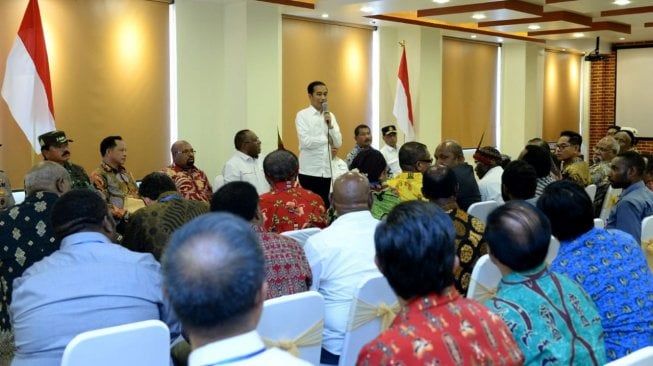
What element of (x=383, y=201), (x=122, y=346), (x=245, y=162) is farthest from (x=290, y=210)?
(x=245, y=162)

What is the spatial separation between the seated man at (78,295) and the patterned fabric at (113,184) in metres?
2.80

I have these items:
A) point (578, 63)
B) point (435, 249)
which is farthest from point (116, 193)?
point (578, 63)

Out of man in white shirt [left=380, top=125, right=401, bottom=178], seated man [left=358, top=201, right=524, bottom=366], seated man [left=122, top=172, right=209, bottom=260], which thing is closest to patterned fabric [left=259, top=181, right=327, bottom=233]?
seated man [left=122, top=172, right=209, bottom=260]

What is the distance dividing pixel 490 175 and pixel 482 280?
3.07 metres

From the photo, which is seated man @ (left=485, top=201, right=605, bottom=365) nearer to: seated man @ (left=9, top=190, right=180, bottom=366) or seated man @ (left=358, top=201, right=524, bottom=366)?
seated man @ (left=358, top=201, right=524, bottom=366)

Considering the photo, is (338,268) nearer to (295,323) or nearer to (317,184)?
(295,323)

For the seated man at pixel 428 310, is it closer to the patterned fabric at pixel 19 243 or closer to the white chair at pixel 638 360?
the white chair at pixel 638 360

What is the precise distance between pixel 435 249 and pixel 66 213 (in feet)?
4.77

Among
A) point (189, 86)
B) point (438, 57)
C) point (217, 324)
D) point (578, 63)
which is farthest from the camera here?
point (578, 63)

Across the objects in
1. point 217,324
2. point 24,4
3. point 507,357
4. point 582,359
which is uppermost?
point 24,4

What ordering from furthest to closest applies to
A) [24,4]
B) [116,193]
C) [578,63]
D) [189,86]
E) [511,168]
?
[578,63]
[189,86]
[24,4]
[116,193]
[511,168]

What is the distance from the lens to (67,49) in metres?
6.95

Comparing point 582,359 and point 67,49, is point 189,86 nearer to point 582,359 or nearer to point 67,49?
point 67,49

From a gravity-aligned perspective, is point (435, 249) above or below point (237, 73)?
below
